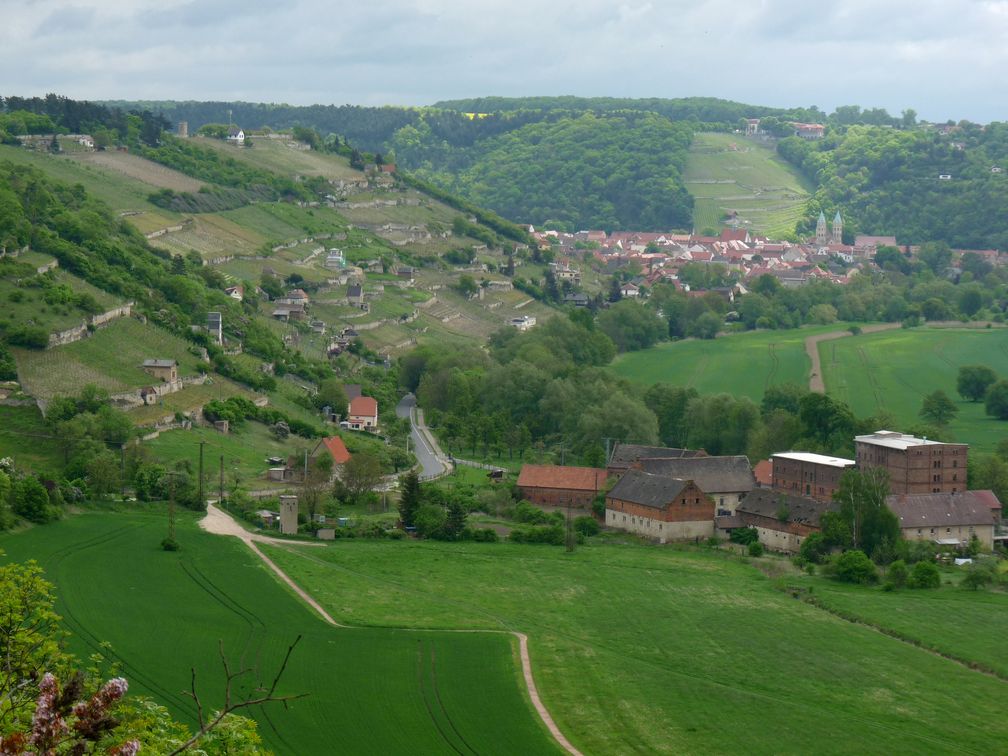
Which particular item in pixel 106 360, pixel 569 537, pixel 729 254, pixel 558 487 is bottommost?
pixel 569 537

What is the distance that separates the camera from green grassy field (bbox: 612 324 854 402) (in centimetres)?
9525

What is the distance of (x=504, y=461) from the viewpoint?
72.3 metres

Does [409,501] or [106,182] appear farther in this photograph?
[106,182]

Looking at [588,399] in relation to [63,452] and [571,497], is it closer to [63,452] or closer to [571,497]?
[571,497]

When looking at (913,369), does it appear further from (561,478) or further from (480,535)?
(480,535)

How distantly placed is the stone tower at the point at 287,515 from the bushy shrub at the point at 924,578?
63.3 ft

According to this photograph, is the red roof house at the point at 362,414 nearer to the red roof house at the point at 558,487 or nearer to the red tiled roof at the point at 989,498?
the red roof house at the point at 558,487

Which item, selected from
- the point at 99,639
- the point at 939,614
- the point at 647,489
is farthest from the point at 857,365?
the point at 99,639

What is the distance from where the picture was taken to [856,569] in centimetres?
5009

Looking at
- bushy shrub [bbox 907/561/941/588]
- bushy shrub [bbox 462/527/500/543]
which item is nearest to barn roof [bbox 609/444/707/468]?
bushy shrub [bbox 462/527/500/543]

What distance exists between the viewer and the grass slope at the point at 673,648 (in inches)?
1329

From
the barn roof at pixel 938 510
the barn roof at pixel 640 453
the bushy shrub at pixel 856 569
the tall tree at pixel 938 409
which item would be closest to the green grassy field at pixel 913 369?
the tall tree at pixel 938 409

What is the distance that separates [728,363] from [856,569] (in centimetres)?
5530

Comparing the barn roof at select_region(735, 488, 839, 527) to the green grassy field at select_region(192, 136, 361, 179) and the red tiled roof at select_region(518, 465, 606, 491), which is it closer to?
the red tiled roof at select_region(518, 465, 606, 491)
